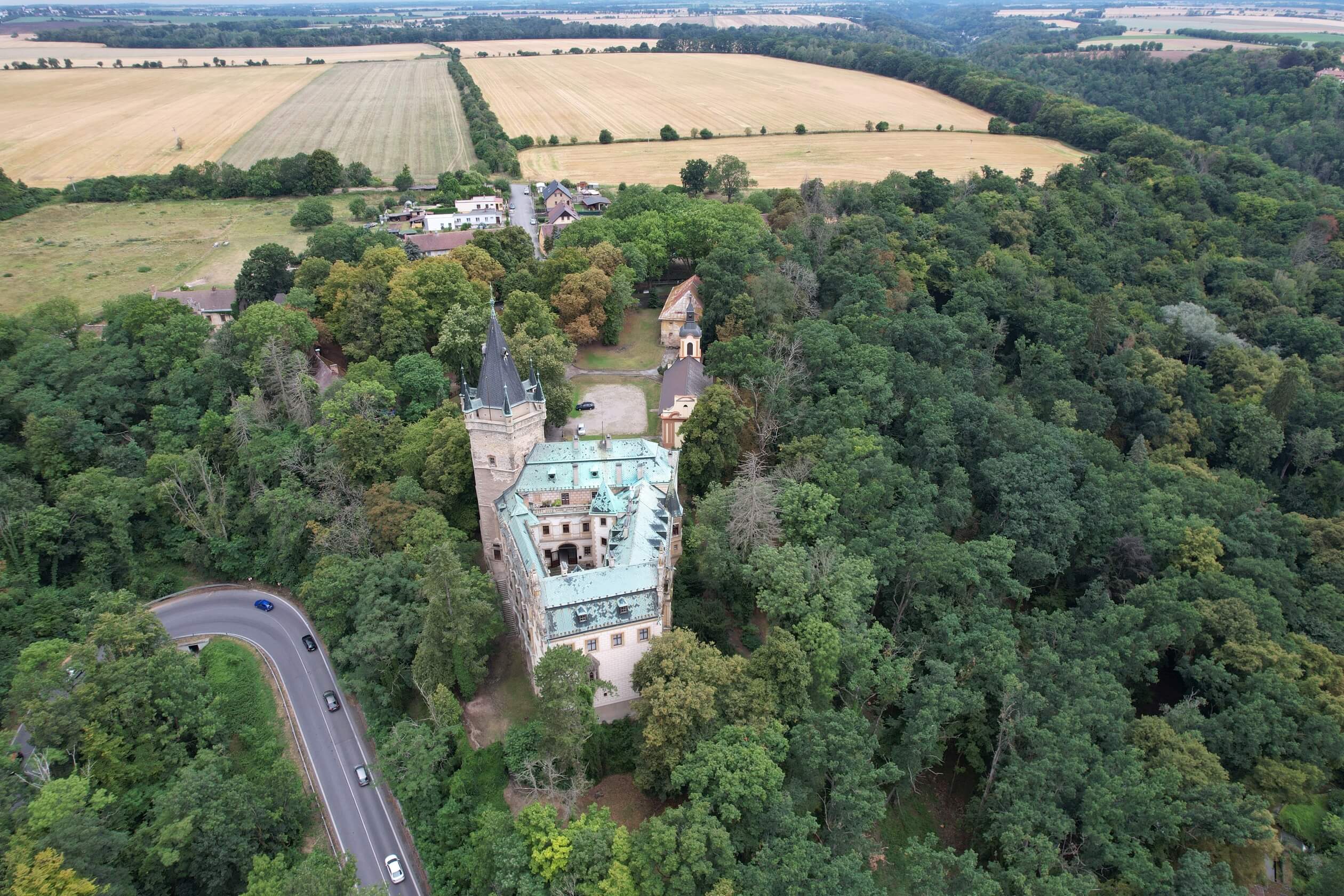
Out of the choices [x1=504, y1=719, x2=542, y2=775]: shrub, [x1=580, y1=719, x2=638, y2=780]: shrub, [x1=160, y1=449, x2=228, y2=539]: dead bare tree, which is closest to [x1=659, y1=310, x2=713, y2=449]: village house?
[x1=580, y1=719, x2=638, y2=780]: shrub

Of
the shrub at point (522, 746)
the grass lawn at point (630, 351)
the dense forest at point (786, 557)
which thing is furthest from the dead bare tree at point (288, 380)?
the shrub at point (522, 746)

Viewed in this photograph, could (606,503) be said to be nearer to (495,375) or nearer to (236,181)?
(495,375)

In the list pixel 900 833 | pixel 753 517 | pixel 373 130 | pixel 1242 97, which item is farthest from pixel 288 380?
pixel 1242 97

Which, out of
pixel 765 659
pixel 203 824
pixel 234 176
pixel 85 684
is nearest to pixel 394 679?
pixel 203 824

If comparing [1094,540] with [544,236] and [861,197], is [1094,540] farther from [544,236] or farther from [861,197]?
[544,236]

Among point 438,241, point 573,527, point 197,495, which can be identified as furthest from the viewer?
point 438,241

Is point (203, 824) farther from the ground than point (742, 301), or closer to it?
closer to it

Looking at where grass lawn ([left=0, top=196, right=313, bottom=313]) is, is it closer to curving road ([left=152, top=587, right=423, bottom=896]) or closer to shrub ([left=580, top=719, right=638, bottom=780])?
curving road ([left=152, top=587, right=423, bottom=896])
